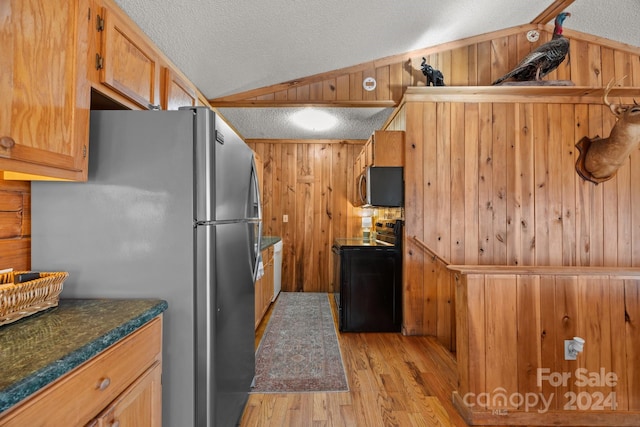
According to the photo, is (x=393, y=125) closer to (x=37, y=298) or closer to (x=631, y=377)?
(x=631, y=377)

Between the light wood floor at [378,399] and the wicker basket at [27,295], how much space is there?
126 cm

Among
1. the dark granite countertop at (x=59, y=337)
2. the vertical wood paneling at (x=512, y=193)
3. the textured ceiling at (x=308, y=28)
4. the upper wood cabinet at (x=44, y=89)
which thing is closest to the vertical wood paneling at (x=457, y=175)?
the vertical wood paneling at (x=512, y=193)

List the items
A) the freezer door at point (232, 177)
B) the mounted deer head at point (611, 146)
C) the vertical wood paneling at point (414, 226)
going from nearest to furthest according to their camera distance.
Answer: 1. the freezer door at point (232, 177)
2. the mounted deer head at point (611, 146)
3. the vertical wood paneling at point (414, 226)

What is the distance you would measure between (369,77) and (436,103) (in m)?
0.77

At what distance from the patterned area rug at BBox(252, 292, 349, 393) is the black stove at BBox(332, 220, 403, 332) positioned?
308mm

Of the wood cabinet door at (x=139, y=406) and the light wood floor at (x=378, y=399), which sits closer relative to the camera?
the wood cabinet door at (x=139, y=406)

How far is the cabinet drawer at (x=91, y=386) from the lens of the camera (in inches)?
27.1

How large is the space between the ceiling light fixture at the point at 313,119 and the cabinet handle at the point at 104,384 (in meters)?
3.50

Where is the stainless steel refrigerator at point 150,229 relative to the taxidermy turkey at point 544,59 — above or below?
below

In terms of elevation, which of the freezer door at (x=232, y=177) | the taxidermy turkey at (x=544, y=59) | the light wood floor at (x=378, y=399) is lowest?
the light wood floor at (x=378, y=399)

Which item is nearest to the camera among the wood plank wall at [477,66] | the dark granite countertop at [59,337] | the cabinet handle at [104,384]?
the dark granite countertop at [59,337]

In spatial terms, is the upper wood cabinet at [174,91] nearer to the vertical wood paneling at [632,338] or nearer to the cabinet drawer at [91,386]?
the cabinet drawer at [91,386]

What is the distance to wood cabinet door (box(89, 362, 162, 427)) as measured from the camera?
936mm

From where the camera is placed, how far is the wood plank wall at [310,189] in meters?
5.18
